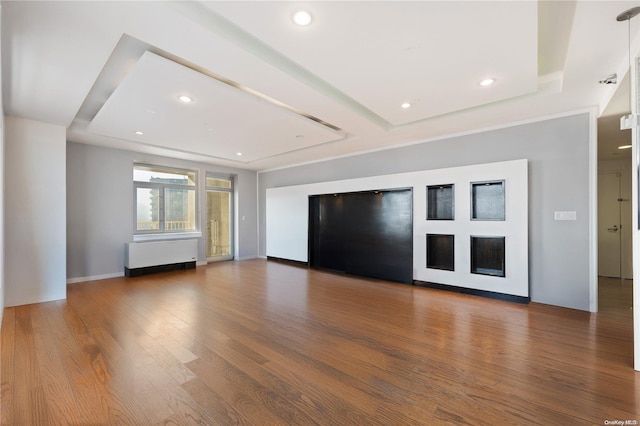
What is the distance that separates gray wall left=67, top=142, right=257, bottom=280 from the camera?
5.32m

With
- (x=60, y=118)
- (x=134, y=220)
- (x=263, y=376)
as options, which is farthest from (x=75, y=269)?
(x=263, y=376)

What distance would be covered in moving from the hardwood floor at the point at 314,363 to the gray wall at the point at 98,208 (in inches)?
69.8

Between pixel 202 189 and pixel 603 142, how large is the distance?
8308mm

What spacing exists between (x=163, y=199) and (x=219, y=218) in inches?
63.5

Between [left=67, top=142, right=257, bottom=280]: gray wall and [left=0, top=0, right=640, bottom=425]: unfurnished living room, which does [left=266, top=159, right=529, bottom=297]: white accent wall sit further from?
[left=67, top=142, right=257, bottom=280]: gray wall

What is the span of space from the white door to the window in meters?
9.27

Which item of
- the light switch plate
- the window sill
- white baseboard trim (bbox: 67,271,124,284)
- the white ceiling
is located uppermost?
the white ceiling

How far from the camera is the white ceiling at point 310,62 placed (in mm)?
1994

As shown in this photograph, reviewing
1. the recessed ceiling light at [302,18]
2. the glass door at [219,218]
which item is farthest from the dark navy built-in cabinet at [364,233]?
the recessed ceiling light at [302,18]

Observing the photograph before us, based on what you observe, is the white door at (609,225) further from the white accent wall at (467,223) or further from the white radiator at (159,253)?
the white radiator at (159,253)

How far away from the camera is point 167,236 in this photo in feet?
21.8

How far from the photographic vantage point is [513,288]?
4039 mm

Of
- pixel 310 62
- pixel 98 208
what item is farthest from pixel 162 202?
pixel 310 62

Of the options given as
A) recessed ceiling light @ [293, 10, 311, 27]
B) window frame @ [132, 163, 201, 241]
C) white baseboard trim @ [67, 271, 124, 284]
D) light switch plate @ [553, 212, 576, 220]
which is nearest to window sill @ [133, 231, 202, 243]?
window frame @ [132, 163, 201, 241]
